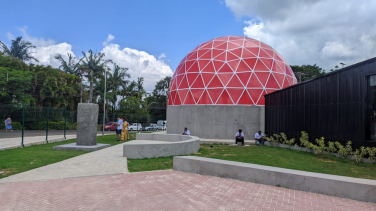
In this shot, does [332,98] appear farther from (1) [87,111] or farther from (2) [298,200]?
(1) [87,111]

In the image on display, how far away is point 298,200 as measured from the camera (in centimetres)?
547

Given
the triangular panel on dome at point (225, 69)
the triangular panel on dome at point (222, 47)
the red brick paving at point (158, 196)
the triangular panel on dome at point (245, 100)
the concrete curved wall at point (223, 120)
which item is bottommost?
the red brick paving at point (158, 196)

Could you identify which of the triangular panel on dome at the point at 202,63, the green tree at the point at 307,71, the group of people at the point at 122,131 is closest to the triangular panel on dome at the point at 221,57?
the triangular panel on dome at the point at 202,63

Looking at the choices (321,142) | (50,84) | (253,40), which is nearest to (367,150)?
(321,142)

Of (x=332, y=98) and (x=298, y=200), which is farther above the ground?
(x=332, y=98)

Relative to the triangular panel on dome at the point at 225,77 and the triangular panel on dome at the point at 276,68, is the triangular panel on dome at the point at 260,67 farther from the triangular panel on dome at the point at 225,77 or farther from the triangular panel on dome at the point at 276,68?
the triangular panel on dome at the point at 225,77

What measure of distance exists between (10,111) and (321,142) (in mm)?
26519

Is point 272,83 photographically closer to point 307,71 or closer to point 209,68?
point 209,68

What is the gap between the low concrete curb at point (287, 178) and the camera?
5434mm

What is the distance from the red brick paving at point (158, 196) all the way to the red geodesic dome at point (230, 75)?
44.9 feet

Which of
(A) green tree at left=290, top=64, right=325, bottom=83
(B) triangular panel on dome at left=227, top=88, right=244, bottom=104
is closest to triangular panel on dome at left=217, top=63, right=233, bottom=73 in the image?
(B) triangular panel on dome at left=227, top=88, right=244, bottom=104

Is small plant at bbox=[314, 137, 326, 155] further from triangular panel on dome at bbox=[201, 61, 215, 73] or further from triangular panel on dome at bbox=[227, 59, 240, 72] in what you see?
triangular panel on dome at bbox=[201, 61, 215, 73]

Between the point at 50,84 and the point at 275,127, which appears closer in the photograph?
the point at 275,127

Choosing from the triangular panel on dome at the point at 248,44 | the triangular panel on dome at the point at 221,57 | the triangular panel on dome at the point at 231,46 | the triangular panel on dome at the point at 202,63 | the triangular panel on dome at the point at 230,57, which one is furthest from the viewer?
the triangular panel on dome at the point at 248,44
